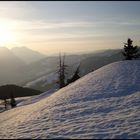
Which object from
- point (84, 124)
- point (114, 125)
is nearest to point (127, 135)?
point (114, 125)

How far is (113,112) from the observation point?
20.1 meters

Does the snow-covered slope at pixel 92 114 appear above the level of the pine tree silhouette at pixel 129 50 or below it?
below

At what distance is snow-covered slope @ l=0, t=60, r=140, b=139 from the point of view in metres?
16.3

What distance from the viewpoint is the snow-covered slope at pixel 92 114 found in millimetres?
16344

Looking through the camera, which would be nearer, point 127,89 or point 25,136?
point 25,136

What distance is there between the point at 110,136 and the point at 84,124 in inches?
137

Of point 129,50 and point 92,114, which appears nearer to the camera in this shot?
point 92,114

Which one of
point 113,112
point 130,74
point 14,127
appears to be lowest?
point 14,127

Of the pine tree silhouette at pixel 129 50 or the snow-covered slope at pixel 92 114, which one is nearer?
the snow-covered slope at pixel 92 114

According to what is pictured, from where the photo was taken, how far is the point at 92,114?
20.5m

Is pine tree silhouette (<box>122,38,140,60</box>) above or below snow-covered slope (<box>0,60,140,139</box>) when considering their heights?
above

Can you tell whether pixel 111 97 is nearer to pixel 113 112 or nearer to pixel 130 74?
pixel 113 112

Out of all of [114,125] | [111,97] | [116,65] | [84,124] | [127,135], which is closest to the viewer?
[127,135]

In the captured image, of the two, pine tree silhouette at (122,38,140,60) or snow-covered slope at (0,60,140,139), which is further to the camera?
pine tree silhouette at (122,38,140,60)
